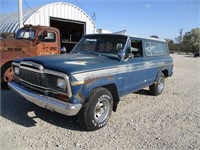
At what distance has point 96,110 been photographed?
455cm

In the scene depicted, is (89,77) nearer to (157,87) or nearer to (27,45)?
(157,87)

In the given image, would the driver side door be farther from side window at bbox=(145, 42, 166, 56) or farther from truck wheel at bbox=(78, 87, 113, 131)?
truck wheel at bbox=(78, 87, 113, 131)

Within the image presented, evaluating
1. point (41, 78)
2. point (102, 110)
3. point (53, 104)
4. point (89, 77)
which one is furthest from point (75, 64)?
point (102, 110)

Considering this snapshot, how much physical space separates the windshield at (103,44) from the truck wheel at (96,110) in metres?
1.33

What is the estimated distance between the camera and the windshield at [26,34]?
8508 mm

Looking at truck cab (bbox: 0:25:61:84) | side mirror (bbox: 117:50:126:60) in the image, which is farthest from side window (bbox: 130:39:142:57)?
truck cab (bbox: 0:25:61:84)

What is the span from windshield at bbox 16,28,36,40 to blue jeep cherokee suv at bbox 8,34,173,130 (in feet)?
10.3

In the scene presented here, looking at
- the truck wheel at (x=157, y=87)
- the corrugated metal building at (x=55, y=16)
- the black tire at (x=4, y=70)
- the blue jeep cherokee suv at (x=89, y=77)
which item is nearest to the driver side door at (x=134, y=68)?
the blue jeep cherokee suv at (x=89, y=77)

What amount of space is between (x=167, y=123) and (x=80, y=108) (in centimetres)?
222

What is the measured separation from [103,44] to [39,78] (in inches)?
81.3

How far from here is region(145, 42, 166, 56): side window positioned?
6574 millimetres

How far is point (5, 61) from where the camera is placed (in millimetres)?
7543

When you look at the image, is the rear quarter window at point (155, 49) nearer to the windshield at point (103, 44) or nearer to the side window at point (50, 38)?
the windshield at point (103, 44)

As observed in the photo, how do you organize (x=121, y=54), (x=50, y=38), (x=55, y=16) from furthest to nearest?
(x=55, y=16), (x=50, y=38), (x=121, y=54)
